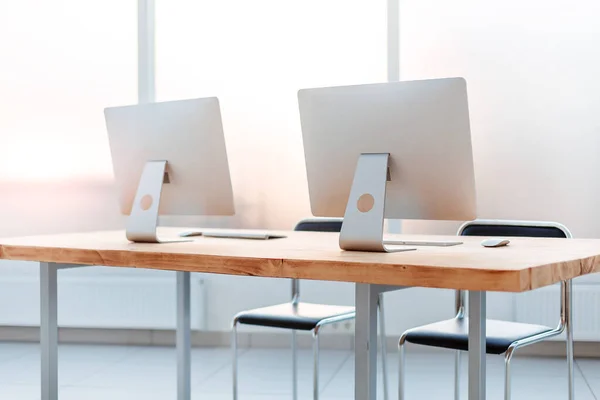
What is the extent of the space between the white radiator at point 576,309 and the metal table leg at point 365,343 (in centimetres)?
245

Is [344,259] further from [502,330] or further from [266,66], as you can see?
[266,66]

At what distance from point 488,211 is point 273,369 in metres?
1.36

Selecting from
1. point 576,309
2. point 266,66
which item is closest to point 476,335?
point 576,309

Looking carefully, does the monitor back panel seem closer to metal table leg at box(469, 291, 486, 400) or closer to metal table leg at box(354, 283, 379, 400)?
metal table leg at box(354, 283, 379, 400)

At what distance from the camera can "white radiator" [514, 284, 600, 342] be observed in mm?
3801

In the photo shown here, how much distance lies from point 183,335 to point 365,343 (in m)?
1.15

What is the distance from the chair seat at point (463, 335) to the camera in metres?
2.16

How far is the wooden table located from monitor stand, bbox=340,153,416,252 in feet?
0.16

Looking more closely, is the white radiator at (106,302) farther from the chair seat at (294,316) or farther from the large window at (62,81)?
the chair seat at (294,316)

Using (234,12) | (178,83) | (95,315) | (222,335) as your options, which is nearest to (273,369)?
(222,335)

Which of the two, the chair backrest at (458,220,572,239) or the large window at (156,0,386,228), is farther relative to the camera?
the large window at (156,0,386,228)

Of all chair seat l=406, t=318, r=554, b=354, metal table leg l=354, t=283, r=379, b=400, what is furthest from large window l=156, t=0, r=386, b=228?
metal table leg l=354, t=283, r=379, b=400

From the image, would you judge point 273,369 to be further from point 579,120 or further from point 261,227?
point 579,120

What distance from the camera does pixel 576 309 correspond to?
12.5ft
